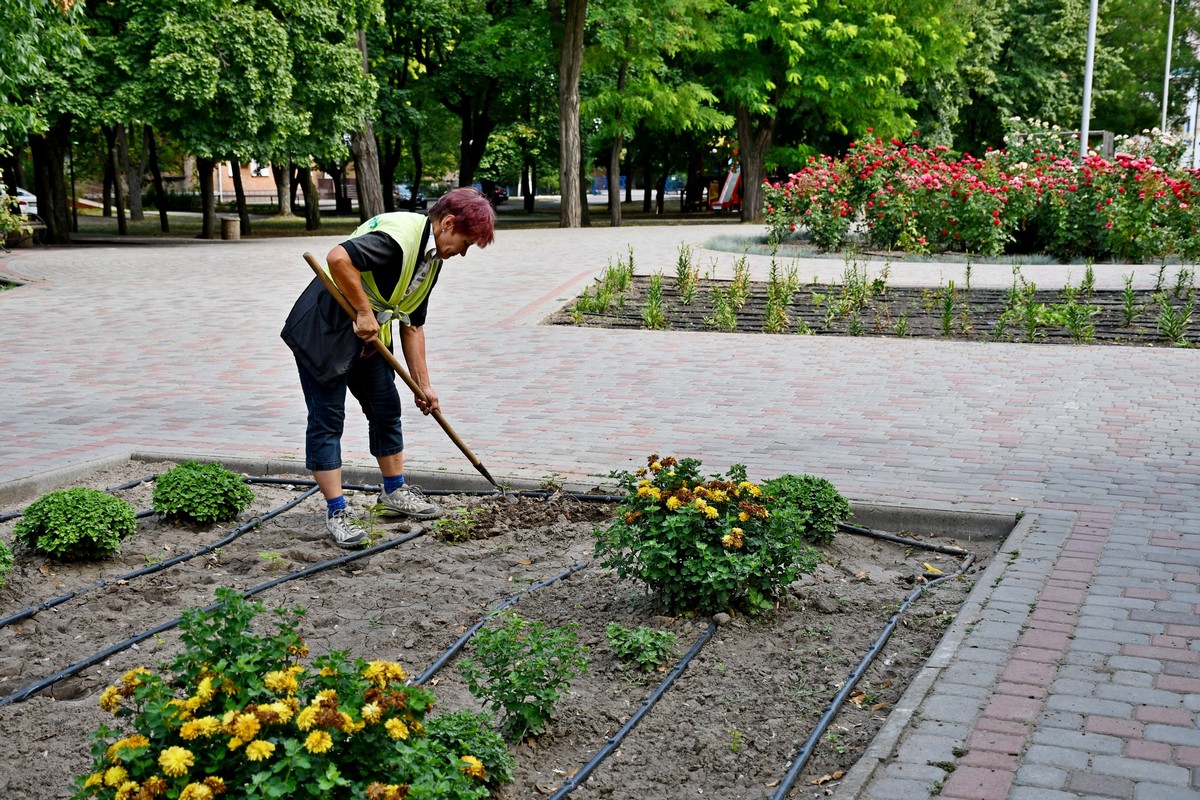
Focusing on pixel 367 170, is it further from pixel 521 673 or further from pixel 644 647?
pixel 521 673

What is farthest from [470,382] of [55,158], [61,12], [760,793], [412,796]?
[55,158]

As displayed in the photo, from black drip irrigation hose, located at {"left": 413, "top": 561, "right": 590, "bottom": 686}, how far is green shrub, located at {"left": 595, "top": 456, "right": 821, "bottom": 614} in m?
0.40

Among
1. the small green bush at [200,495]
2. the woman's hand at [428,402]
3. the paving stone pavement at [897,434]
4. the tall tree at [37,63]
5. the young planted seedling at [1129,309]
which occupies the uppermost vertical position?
the tall tree at [37,63]

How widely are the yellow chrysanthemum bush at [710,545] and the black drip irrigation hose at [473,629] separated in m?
0.39

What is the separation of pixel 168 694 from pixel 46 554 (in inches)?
120

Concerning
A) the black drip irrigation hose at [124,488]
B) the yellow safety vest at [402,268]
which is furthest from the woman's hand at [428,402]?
the black drip irrigation hose at [124,488]

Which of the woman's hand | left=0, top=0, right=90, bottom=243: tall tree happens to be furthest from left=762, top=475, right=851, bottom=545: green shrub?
left=0, top=0, right=90, bottom=243: tall tree

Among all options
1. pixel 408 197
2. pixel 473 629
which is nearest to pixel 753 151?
pixel 408 197

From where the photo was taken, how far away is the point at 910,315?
13469mm

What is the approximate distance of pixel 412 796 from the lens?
2510mm

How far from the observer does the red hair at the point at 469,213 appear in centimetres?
531

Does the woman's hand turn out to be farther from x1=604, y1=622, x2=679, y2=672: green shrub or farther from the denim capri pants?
Result: x1=604, y1=622, x2=679, y2=672: green shrub

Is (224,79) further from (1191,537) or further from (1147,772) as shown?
(1147,772)

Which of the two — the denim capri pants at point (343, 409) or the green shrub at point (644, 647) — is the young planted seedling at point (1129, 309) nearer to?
the denim capri pants at point (343, 409)
